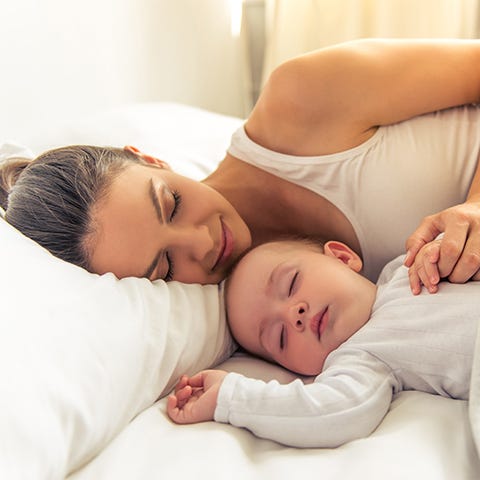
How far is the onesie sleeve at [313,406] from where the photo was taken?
2.64 feet

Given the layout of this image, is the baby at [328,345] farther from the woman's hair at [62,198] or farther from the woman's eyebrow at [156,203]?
the woman's hair at [62,198]

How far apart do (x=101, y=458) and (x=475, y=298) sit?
20.6 inches

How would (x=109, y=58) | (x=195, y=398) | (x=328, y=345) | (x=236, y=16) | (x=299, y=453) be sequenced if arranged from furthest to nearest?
1. (x=236, y=16)
2. (x=109, y=58)
3. (x=328, y=345)
4. (x=195, y=398)
5. (x=299, y=453)

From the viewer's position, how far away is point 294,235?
4.45ft

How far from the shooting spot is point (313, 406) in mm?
821

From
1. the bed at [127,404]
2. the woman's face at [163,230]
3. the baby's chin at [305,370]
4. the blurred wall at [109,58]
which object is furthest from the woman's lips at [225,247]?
the blurred wall at [109,58]

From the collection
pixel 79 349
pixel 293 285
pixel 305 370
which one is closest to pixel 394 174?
pixel 293 285

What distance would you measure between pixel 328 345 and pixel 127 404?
0.32 meters

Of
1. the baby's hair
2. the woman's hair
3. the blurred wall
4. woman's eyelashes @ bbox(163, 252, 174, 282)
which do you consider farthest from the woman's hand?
the blurred wall

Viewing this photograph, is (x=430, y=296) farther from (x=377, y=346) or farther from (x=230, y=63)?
(x=230, y=63)

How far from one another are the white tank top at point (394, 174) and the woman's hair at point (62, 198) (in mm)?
373

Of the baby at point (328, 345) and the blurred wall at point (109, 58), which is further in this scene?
the blurred wall at point (109, 58)

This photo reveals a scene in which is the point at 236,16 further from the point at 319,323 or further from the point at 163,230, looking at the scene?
the point at 319,323

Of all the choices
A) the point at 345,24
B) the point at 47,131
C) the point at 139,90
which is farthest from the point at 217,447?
the point at 345,24
